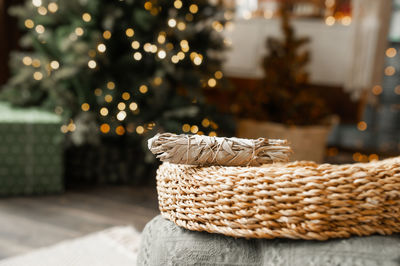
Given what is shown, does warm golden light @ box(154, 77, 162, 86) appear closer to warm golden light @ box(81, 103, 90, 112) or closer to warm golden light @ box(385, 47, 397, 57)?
warm golden light @ box(81, 103, 90, 112)

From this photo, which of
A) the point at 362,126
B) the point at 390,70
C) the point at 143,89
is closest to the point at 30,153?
the point at 143,89

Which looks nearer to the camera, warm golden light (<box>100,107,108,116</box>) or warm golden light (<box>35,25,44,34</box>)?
warm golden light (<box>100,107,108,116</box>)

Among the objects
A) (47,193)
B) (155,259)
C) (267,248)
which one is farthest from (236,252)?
(47,193)

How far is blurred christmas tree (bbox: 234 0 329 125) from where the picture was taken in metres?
2.72

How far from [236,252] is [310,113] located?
2075mm

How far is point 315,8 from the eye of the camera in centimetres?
345

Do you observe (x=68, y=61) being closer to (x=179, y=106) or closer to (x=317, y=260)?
(x=179, y=106)

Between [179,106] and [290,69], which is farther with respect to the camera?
[290,69]

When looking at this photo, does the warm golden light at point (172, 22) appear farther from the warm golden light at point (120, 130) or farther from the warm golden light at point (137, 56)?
the warm golden light at point (120, 130)

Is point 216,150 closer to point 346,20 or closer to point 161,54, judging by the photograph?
point 161,54

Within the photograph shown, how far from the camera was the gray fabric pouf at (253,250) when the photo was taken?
0.68 m

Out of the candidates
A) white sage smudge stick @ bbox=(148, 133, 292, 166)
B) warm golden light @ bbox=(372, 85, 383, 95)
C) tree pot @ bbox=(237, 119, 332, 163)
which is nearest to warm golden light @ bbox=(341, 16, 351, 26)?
warm golden light @ bbox=(372, 85, 383, 95)

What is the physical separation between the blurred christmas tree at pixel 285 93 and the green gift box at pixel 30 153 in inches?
53.0

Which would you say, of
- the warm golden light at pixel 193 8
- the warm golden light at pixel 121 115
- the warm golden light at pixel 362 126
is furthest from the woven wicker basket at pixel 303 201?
the warm golden light at pixel 362 126
